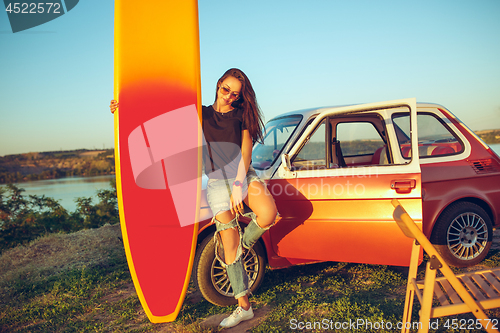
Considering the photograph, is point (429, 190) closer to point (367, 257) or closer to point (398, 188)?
point (398, 188)

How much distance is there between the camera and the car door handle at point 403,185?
2916mm

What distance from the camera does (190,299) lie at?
11.3 feet

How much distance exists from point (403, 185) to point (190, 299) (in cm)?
254

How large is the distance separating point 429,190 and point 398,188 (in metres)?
0.71

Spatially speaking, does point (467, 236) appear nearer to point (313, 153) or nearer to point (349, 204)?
point (349, 204)

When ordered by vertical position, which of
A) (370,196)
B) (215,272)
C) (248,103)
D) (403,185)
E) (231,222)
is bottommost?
(215,272)

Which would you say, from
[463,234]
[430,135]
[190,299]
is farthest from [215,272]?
[430,135]

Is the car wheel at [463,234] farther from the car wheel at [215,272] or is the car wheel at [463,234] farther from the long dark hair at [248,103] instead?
the long dark hair at [248,103]

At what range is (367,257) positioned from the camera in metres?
3.06

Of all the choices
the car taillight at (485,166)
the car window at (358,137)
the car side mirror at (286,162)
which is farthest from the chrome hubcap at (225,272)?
the car taillight at (485,166)

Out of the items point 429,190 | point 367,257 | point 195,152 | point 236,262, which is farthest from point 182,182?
point 429,190

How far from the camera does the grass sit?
2.77 m

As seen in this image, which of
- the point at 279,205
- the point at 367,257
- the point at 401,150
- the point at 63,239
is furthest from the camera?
the point at 63,239

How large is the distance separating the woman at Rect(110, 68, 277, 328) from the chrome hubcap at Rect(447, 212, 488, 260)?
2.32 m
